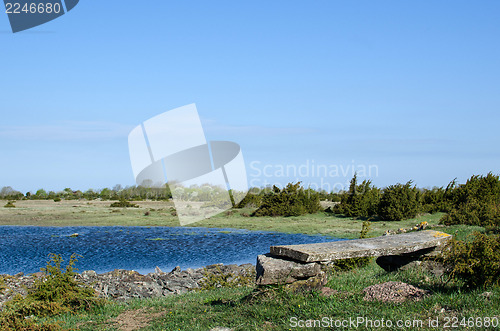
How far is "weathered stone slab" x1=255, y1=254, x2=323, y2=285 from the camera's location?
6738 millimetres

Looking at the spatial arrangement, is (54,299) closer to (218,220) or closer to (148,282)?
(148,282)

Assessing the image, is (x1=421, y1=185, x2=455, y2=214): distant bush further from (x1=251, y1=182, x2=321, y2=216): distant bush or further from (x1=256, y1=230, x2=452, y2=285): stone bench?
(x1=256, y1=230, x2=452, y2=285): stone bench

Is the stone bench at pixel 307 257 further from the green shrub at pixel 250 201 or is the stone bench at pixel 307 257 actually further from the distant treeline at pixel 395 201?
the green shrub at pixel 250 201

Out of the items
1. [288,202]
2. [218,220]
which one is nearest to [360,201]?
[288,202]

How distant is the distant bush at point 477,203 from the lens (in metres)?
18.0

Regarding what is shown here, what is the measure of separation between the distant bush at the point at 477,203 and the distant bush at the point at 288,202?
11.3 meters

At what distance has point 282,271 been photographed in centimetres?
677

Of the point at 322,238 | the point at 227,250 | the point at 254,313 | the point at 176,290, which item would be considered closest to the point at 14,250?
the point at 227,250

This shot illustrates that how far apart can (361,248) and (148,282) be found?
7738 mm

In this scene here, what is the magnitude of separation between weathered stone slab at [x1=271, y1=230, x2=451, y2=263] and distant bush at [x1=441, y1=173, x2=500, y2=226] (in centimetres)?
822

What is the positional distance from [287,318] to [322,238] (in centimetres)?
1814

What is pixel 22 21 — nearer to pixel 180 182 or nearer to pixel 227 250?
pixel 180 182

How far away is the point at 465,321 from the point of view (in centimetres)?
524

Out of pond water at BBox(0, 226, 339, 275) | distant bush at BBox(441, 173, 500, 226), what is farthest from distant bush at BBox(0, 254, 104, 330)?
distant bush at BBox(441, 173, 500, 226)
